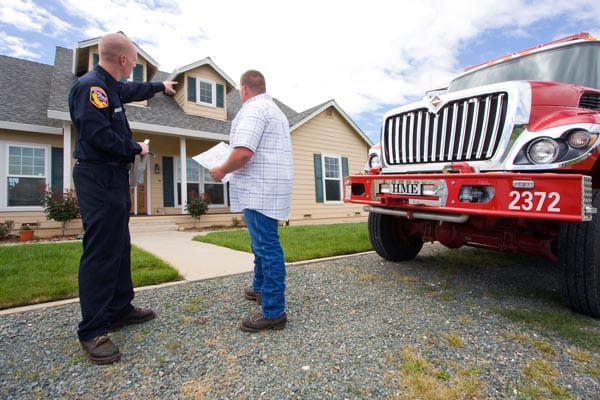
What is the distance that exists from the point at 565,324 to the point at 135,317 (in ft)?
9.89

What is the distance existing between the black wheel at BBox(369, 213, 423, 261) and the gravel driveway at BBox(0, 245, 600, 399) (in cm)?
88

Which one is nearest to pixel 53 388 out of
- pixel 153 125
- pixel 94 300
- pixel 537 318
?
pixel 94 300

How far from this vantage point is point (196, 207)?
29.6 ft

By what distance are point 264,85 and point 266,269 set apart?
1287 millimetres

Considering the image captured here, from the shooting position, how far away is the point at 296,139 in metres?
10.6

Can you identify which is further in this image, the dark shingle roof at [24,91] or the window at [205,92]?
the window at [205,92]

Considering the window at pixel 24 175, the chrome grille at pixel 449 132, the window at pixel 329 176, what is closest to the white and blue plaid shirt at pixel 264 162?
the chrome grille at pixel 449 132

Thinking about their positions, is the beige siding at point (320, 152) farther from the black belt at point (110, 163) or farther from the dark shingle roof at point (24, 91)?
the black belt at point (110, 163)

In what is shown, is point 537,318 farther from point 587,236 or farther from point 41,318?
point 41,318

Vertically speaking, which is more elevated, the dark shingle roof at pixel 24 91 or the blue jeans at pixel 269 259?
the dark shingle roof at pixel 24 91

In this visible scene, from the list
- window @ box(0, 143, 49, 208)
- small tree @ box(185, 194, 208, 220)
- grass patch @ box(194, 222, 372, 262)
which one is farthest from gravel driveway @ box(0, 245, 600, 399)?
window @ box(0, 143, 49, 208)

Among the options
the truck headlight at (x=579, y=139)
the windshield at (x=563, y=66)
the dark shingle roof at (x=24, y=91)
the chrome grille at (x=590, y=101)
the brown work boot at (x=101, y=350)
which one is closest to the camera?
the brown work boot at (x=101, y=350)

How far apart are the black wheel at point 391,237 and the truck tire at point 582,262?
1.56m

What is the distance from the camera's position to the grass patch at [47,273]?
2820 millimetres
